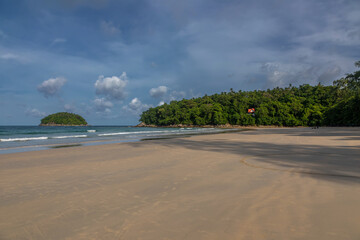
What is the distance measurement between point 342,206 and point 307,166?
3661 millimetres

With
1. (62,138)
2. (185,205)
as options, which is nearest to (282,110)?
(62,138)

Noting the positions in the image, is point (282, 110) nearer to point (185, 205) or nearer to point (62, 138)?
point (62, 138)

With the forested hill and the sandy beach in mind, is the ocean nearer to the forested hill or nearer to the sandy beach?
the sandy beach

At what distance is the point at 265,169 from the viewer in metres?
6.52

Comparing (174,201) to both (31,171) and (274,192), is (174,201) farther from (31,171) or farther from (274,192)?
(31,171)

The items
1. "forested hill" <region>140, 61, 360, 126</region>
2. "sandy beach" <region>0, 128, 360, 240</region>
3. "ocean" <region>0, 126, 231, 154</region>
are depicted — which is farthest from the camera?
"forested hill" <region>140, 61, 360, 126</region>

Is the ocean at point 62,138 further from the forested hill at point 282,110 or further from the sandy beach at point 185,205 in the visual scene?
the forested hill at point 282,110

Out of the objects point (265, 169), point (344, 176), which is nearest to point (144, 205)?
point (265, 169)

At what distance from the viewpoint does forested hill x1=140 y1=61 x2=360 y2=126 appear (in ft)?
250

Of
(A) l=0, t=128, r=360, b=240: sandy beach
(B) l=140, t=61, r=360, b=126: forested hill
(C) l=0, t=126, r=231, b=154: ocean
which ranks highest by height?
(B) l=140, t=61, r=360, b=126: forested hill

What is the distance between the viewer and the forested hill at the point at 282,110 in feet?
250

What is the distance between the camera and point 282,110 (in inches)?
3740

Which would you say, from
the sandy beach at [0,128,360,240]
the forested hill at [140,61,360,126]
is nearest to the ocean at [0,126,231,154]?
the sandy beach at [0,128,360,240]

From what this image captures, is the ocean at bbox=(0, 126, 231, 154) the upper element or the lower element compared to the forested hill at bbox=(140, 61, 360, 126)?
lower
